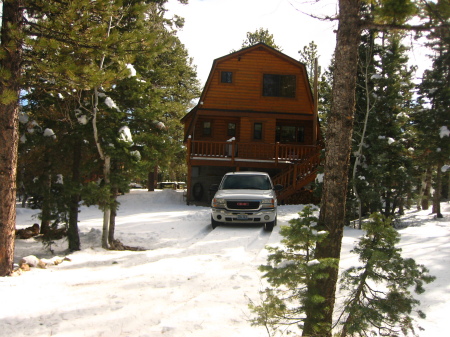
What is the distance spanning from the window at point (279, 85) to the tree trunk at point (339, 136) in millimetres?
17679

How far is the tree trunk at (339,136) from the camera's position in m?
3.99

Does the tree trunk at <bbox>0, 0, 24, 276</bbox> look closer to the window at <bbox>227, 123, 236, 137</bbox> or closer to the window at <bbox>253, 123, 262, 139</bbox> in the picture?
the window at <bbox>253, 123, 262, 139</bbox>

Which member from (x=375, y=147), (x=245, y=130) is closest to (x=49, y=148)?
(x=375, y=147)

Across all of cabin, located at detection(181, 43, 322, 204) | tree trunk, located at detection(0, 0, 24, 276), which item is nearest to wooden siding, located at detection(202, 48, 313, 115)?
cabin, located at detection(181, 43, 322, 204)

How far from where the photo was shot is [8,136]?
662cm

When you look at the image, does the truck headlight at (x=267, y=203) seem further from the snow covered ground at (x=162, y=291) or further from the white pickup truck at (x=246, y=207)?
the snow covered ground at (x=162, y=291)

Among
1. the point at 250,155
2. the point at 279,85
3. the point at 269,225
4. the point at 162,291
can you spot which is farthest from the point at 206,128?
the point at 162,291

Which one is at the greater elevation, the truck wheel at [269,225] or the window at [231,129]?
the window at [231,129]

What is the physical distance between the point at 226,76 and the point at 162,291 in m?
17.7

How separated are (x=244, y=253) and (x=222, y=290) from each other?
8.03 feet

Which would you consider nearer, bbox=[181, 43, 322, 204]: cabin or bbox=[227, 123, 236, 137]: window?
bbox=[181, 43, 322, 204]: cabin

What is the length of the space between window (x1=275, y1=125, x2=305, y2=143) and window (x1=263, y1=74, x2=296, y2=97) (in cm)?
238

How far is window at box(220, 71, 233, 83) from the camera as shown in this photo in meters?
21.2

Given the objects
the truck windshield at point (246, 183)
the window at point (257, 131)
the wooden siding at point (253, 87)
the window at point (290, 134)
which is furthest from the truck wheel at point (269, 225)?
the window at point (290, 134)
